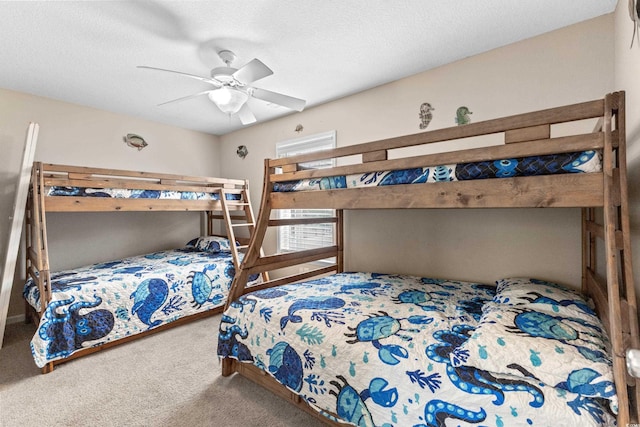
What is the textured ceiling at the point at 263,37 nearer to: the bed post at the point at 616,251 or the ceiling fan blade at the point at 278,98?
the ceiling fan blade at the point at 278,98

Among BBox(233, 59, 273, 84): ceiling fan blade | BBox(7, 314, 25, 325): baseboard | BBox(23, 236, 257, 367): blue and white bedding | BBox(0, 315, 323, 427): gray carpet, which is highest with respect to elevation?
BBox(233, 59, 273, 84): ceiling fan blade

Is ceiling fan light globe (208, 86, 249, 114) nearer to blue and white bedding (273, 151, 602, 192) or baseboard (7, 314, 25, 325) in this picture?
blue and white bedding (273, 151, 602, 192)

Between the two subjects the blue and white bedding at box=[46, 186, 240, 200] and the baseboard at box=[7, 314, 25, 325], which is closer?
the blue and white bedding at box=[46, 186, 240, 200]

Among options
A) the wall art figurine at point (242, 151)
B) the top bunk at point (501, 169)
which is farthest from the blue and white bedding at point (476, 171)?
the wall art figurine at point (242, 151)

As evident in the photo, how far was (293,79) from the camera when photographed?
2693mm

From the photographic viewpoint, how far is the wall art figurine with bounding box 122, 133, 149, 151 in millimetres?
3731

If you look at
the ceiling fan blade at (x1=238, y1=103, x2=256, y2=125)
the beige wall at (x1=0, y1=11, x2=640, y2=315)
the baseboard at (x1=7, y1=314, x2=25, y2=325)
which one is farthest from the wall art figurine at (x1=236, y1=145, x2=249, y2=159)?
the baseboard at (x1=7, y1=314, x2=25, y2=325)

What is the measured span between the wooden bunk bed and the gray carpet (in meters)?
0.20

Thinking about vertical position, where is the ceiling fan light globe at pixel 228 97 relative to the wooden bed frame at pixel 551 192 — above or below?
above

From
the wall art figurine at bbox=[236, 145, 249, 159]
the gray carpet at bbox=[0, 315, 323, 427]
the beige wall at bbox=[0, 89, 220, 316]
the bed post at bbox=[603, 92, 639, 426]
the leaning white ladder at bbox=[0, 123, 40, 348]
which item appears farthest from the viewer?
the wall art figurine at bbox=[236, 145, 249, 159]

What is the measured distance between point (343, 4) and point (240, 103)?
1039 mm

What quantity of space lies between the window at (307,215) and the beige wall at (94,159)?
1618 millimetres

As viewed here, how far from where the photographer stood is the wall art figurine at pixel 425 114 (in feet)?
8.39

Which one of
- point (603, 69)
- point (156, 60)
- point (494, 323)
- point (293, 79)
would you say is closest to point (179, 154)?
point (156, 60)
